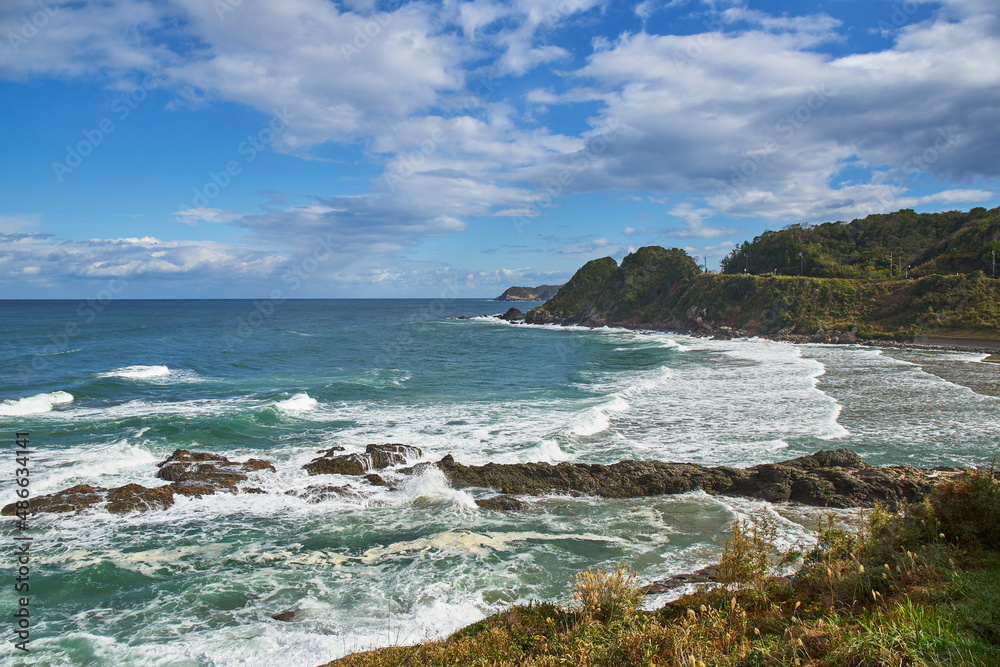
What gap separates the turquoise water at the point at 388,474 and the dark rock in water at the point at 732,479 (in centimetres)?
58

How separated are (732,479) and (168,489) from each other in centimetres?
1543

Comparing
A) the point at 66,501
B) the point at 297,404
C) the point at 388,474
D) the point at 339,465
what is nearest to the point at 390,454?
the point at 388,474

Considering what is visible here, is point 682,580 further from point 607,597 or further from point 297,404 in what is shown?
point 297,404

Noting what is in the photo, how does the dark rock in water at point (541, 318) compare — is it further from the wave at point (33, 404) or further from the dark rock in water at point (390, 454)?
the dark rock in water at point (390, 454)

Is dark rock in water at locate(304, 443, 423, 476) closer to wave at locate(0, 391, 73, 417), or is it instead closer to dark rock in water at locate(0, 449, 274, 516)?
dark rock in water at locate(0, 449, 274, 516)

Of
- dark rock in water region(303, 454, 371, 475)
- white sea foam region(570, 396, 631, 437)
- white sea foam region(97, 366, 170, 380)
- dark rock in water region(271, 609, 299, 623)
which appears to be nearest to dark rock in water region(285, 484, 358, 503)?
dark rock in water region(303, 454, 371, 475)

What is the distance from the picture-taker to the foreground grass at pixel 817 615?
4539 mm

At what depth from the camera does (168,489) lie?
46.3ft

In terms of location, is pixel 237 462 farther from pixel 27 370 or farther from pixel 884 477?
pixel 27 370

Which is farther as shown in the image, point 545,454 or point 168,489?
point 545,454

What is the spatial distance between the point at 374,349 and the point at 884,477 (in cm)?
4529

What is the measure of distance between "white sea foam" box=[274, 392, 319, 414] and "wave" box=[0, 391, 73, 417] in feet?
34.0

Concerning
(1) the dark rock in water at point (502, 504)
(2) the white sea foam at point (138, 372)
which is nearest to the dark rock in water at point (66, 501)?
(1) the dark rock in water at point (502, 504)

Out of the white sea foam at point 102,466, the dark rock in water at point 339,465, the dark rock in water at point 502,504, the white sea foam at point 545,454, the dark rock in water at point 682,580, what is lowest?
the dark rock in water at point 502,504
